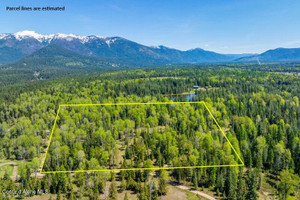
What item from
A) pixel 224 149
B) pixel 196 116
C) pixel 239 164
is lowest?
pixel 239 164

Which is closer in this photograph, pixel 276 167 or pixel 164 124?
pixel 276 167

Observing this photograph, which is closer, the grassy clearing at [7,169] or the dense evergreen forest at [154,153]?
the dense evergreen forest at [154,153]

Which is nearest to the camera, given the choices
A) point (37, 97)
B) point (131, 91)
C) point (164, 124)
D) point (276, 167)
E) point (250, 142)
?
point (276, 167)

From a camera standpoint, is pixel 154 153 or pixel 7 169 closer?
pixel 7 169

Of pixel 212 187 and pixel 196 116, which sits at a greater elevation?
pixel 196 116

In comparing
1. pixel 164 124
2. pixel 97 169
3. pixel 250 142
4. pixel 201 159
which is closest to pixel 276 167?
pixel 250 142

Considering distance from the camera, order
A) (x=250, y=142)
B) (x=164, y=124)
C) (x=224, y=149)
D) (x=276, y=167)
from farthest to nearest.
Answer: (x=164, y=124) < (x=250, y=142) < (x=276, y=167) < (x=224, y=149)

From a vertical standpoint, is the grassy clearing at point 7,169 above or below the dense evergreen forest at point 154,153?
below

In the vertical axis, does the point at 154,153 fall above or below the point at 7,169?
above

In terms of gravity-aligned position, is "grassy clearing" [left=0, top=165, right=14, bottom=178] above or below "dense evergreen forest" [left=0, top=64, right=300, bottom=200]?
below

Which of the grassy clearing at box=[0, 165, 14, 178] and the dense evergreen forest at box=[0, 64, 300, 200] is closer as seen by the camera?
the dense evergreen forest at box=[0, 64, 300, 200]

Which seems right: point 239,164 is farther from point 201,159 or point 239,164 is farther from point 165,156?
point 165,156
